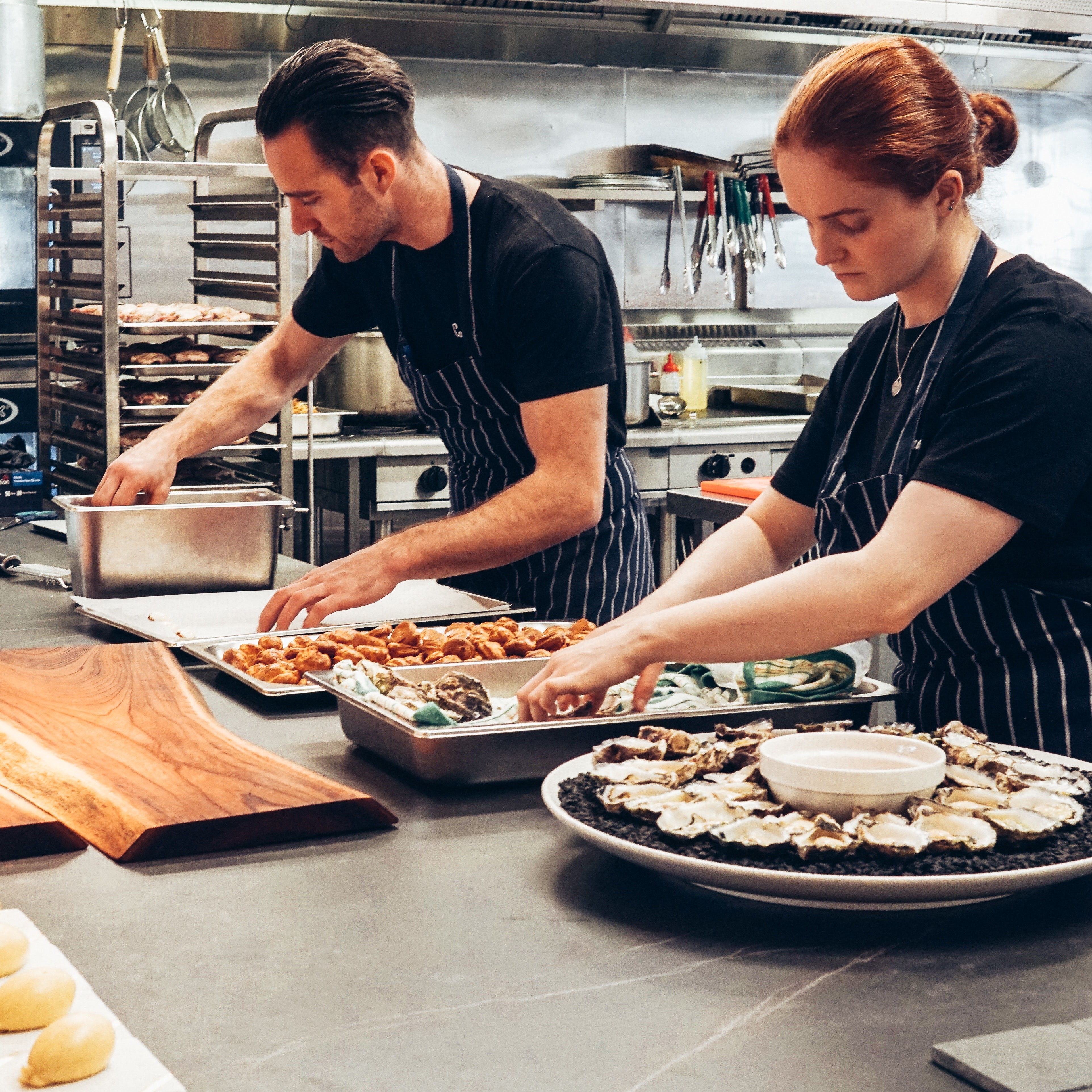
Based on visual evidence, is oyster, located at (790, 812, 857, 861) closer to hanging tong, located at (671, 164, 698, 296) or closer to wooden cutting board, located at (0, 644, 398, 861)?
wooden cutting board, located at (0, 644, 398, 861)

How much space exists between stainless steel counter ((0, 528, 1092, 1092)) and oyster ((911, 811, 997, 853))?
6 cm

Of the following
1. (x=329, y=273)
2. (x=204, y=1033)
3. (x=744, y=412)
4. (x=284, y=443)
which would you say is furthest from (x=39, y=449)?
(x=204, y=1033)

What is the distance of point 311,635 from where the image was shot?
1.88 m

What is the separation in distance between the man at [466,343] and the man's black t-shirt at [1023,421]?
0.63 m

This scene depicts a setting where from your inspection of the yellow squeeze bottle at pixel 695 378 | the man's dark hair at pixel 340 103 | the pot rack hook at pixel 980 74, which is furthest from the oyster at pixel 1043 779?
the pot rack hook at pixel 980 74

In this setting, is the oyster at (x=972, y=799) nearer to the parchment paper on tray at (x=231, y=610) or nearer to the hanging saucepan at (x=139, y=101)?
the parchment paper on tray at (x=231, y=610)

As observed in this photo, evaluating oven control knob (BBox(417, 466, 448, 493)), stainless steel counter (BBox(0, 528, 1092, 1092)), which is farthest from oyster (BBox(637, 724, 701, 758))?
oven control knob (BBox(417, 466, 448, 493))

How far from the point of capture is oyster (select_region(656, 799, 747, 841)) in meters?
1.03

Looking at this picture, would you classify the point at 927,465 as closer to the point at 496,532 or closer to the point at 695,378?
the point at 496,532

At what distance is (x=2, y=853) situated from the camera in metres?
1.15

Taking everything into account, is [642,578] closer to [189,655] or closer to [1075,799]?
[189,655]

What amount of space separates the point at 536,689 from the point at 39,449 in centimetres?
277

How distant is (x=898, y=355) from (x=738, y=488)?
6.13ft

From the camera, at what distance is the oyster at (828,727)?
1273mm
